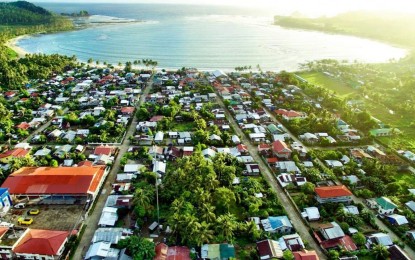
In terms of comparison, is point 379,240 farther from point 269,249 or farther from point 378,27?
point 378,27

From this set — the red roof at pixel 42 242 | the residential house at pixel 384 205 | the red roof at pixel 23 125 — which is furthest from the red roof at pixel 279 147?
the red roof at pixel 23 125

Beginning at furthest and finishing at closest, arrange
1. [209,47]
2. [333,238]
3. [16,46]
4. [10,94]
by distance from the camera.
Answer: [209,47] → [16,46] → [10,94] → [333,238]

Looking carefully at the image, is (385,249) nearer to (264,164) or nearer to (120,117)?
(264,164)

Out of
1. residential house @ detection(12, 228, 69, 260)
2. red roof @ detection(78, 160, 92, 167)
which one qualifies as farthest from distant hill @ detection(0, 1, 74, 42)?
residential house @ detection(12, 228, 69, 260)

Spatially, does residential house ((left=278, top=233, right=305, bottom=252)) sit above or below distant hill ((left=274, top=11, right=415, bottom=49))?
below

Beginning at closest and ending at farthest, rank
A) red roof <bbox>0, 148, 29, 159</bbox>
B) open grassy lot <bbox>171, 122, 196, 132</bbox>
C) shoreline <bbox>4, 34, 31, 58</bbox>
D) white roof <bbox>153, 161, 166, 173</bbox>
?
white roof <bbox>153, 161, 166, 173</bbox> < red roof <bbox>0, 148, 29, 159</bbox> < open grassy lot <bbox>171, 122, 196, 132</bbox> < shoreline <bbox>4, 34, 31, 58</bbox>

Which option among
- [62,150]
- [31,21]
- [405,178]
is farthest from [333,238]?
[31,21]

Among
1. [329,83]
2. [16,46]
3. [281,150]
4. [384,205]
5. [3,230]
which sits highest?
[16,46]

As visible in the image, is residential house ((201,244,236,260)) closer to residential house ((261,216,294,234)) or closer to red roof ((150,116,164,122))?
residential house ((261,216,294,234))
